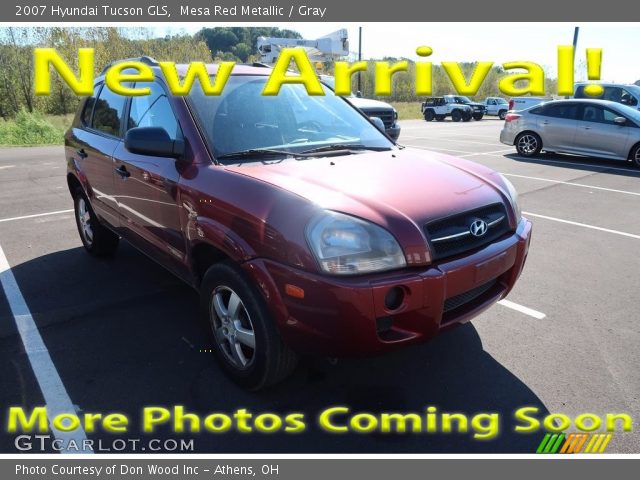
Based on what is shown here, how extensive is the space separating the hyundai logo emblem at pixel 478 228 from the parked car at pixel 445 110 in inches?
1298

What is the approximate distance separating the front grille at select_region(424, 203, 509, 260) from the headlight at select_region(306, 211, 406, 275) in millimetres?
238

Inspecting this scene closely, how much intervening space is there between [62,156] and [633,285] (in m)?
14.7

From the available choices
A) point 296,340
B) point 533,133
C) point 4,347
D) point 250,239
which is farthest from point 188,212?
point 533,133

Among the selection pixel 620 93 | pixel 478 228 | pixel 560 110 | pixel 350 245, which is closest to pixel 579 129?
pixel 560 110

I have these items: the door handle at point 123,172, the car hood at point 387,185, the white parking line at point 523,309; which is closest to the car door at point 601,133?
the white parking line at point 523,309

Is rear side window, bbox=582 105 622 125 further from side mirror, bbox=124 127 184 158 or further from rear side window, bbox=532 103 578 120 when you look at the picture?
side mirror, bbox=124 127 184 158

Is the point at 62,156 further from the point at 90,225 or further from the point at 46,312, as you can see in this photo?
the point at 46,312

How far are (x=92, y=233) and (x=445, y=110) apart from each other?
3268cm

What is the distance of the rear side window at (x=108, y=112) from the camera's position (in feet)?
13.1

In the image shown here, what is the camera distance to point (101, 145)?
416cm

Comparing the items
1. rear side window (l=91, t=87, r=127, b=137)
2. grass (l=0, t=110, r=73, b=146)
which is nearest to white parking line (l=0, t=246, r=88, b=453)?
rear side window (l=91, t=87, r=127, b=137)

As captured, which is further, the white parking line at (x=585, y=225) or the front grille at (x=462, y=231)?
the white parking line at (x=585, y=225)

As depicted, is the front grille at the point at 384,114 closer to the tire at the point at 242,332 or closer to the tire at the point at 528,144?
the tire at the point at 528,144

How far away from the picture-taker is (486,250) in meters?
2.63
